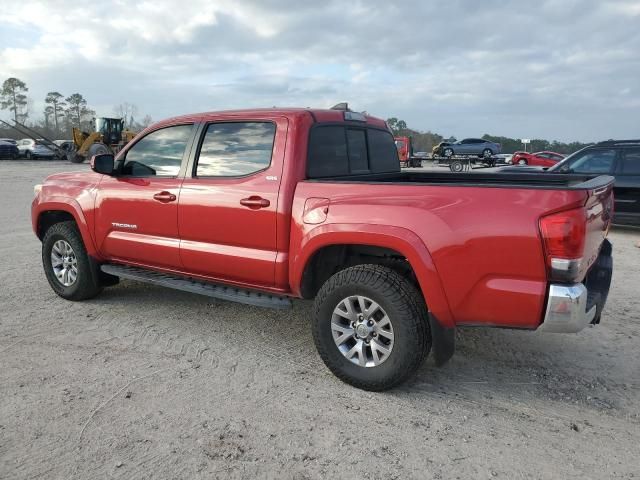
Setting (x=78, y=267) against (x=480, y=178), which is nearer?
(x=480, y=178)

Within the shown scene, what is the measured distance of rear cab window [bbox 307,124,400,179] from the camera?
13.0 feet

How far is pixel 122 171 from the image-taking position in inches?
192

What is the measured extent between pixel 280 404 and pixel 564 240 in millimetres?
1934

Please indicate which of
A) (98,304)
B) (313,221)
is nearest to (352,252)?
(313,221)

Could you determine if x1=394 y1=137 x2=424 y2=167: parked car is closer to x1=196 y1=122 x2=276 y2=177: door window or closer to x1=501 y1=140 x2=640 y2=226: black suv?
x1=501 y1=140 x2=640 y2=226: black suv

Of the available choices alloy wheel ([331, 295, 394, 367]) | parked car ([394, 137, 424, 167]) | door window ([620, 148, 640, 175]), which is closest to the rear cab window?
alloy wheel ([331, 295, 394, 367])

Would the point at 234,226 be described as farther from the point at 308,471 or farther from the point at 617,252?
the point at 617,252

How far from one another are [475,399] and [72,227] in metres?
4.15

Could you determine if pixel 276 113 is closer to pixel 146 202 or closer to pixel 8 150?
pixel 146 202

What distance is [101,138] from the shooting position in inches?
1128

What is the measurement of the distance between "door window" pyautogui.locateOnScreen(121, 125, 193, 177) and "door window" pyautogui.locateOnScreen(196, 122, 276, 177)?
0.26m

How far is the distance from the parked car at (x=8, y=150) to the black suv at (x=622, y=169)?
122 feet

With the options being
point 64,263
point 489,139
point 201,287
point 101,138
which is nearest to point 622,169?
point 201,287

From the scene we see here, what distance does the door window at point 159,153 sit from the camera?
452 cm
